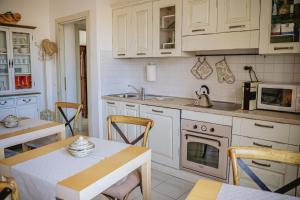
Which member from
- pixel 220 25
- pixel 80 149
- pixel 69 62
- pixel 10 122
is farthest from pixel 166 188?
pixel 69 62

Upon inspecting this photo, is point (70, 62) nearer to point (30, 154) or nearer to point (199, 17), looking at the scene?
point (199, 17)

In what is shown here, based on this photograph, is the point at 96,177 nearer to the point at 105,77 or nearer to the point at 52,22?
the point at 105,77

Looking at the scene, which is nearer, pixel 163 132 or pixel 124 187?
pixel 124 187

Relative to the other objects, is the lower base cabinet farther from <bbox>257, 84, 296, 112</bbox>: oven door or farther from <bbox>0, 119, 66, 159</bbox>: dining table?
<bbox>0, 119, 66, 159</bbox>: dining table

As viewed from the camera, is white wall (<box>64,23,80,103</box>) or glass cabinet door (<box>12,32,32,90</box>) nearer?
glass cabinet door (<box>12,32,32,90</box>)

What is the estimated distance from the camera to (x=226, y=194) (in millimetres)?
1023

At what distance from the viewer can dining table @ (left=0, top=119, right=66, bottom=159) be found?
5.93 ft

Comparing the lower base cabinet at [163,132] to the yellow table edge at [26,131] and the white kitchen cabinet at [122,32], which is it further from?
the yellow table edge at [26,131]

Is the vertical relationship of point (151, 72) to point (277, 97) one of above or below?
above

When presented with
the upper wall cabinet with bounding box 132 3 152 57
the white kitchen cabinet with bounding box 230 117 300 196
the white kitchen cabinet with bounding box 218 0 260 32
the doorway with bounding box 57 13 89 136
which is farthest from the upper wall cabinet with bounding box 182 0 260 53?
the doorway with bounding box 57 13 89 136

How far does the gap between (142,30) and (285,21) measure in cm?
173

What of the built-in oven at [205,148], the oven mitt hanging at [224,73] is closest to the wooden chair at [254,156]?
the built-in oven at [205,148]

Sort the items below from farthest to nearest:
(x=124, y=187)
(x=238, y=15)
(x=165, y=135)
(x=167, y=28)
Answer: (x=167, y=28) → (x=165, y=135) → (x=238, y=15) → (x=124, y=187)

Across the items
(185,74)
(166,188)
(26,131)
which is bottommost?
(166,188)
